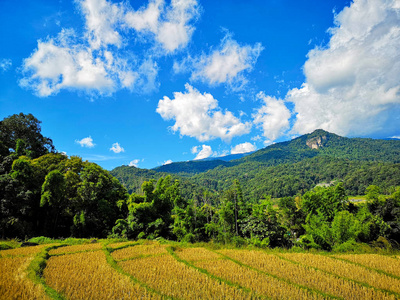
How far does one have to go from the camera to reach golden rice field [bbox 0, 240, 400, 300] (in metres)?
6.83

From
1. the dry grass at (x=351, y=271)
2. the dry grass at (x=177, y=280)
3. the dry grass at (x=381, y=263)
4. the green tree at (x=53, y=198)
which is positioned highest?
the green tree at (x=53, y=198)

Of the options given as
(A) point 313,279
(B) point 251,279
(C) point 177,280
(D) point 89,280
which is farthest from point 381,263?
(D) point 89,280

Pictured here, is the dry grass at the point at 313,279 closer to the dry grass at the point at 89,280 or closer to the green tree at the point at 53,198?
the dry grass at the point at 89,280

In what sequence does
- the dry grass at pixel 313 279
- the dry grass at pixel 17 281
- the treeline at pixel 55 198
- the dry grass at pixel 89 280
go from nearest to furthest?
the dry grass at pixel 17 281 < the dry grass at pixel 89 280 < the dry grass at pixel 313 279 < the treeline at pixel 55 198

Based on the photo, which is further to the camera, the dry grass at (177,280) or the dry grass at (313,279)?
the dry grass at (313,279)

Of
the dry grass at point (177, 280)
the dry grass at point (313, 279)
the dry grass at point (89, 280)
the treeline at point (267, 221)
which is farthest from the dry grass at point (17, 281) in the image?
the treeline at point (267, 221)

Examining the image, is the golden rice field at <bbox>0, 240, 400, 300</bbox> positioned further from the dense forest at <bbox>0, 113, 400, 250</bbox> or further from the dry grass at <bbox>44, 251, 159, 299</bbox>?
the dense forest at <bbox>0, 113, 400, 250</bbox>

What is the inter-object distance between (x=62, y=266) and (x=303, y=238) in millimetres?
21112

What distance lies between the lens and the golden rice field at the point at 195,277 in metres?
6.83

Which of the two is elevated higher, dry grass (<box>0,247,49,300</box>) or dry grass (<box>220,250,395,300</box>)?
dry grass (<box>0,247,49,300</box>)

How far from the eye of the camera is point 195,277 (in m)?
8.50

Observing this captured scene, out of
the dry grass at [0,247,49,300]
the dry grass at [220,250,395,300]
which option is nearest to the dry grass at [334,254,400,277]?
the dry grass at [220,250,395,300]

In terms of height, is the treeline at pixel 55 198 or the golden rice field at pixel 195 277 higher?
the treeline at pixel 55 198

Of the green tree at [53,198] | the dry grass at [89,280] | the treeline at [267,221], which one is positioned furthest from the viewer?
the green tree at [53,198]
